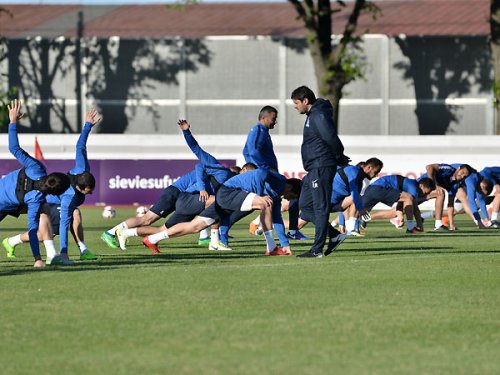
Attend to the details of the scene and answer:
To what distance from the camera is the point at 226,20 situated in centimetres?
5784

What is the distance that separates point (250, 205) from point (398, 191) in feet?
27.9

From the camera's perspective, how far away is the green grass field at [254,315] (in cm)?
829

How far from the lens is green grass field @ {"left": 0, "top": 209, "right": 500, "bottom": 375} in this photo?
829cm

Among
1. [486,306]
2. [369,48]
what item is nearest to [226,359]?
[486,306]

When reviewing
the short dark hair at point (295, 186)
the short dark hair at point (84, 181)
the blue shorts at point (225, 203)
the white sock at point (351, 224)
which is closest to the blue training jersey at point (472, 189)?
the white sock at point (351, 224)

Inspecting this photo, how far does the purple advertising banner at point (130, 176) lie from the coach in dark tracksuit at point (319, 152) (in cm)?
2126

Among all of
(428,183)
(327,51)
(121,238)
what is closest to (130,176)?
(327,51)

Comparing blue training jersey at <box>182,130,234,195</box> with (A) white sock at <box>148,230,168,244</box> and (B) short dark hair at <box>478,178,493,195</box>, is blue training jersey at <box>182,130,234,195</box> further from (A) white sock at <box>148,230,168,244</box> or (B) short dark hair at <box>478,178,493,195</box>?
(B) short dark hair at <box>478,178,493,195</box>

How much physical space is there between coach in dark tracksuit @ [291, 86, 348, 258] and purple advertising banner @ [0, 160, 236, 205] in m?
21.3

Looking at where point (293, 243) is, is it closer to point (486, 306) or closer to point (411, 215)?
point (411, 215)

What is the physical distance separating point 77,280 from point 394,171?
79.9 ft

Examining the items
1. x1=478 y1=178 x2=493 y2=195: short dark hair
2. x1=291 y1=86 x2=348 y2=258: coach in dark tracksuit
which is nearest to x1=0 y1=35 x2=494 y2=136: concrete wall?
x1=478 y1=178 x2=493 y2=195: short dark hair

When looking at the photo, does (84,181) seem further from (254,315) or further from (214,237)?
(254,315)

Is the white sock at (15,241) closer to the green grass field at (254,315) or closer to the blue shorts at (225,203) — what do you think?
the green grass field at (254,315)
